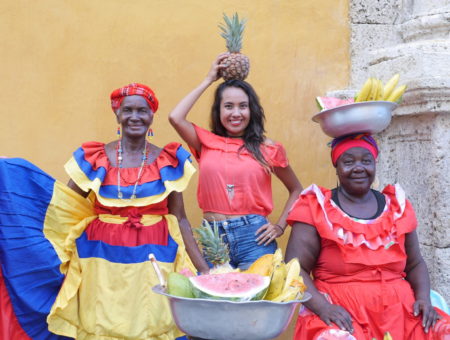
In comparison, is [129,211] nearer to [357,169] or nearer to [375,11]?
[357,169]

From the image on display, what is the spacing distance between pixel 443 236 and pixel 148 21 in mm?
2556

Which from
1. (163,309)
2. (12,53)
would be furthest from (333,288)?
(12,53)

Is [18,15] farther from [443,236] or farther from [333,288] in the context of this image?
[443,236]

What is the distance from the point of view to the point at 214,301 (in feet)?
8.59

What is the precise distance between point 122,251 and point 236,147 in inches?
39.4

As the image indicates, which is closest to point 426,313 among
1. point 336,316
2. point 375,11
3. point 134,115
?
point 336,316

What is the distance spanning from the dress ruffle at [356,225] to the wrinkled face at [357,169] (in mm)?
155

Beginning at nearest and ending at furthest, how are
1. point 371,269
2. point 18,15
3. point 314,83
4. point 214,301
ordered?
point 214,301 < point 371,269 < point 18,15 < point 314,83

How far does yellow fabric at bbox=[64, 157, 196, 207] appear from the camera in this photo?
363cm

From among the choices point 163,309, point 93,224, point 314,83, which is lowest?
point 163,309

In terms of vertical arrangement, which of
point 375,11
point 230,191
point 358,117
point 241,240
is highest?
point 375,11

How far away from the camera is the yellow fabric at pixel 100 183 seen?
11.9 ft

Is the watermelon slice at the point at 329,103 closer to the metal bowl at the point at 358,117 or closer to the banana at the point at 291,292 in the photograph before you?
the metal bowl at the point at 358,117

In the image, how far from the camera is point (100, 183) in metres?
3.62
